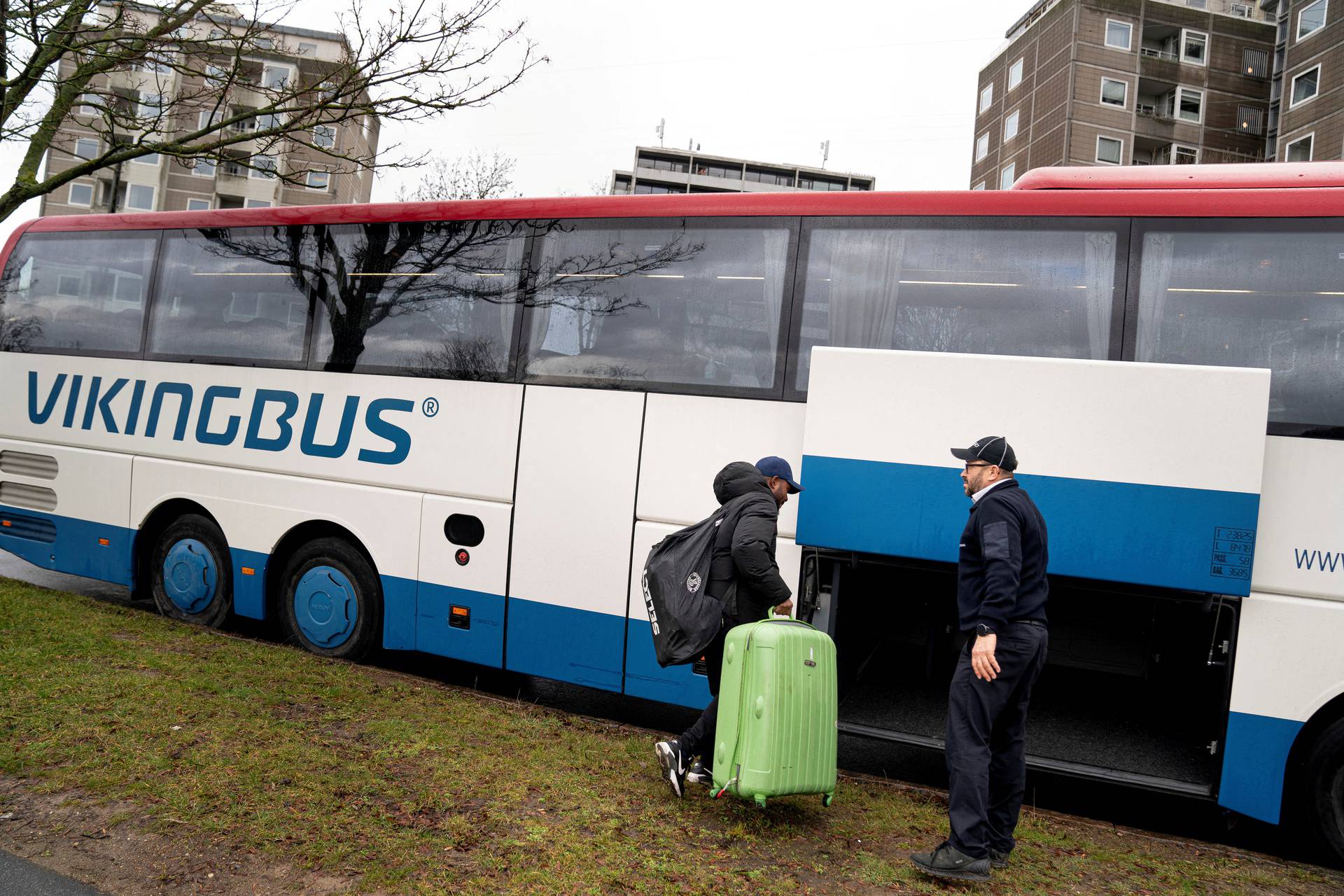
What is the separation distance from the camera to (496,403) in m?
6.50

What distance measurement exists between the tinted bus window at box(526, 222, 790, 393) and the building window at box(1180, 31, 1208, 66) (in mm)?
44327

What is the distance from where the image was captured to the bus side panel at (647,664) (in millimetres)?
5961

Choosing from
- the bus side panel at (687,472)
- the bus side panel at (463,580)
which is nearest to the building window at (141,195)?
the bus side panel at (463,580)

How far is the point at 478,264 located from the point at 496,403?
102cm

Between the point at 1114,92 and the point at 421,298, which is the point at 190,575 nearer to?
the point at 421,298

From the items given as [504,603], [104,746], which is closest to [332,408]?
[504,603]

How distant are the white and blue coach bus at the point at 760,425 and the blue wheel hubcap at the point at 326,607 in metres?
0.02

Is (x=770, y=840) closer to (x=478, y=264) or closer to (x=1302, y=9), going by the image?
(x=478, y=264)

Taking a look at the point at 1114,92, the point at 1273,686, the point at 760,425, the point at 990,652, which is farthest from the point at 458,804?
the point at 1114,92

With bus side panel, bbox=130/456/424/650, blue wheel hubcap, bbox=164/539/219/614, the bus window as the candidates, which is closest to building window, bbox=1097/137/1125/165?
the bus window

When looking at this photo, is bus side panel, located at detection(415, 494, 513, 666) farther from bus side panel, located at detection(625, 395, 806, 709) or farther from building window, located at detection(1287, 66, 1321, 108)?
building window, located at detection(1287, 66, 1321, 108)

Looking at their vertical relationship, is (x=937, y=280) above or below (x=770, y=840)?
above

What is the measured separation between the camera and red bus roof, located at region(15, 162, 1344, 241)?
5.09 metres

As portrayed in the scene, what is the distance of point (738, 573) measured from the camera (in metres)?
4.67
